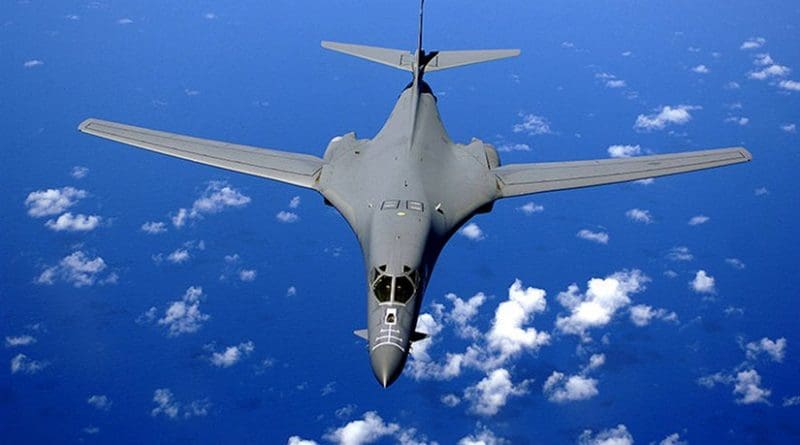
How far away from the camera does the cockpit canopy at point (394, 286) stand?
24672 millimetres

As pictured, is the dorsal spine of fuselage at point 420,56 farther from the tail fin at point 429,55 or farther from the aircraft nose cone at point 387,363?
the aircraft nose cone at point 387,363

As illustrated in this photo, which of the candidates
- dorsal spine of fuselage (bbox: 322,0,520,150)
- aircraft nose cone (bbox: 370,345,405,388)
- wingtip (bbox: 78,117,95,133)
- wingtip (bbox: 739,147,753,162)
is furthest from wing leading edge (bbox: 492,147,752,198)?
wingtip (bbox: 78,117,95,133)

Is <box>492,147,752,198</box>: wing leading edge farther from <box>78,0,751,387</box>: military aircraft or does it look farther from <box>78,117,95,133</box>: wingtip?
<box>78,117,95,133</box>: wingtip

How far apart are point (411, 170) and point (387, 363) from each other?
9.96 m

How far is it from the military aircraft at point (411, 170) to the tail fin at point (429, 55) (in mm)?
1706

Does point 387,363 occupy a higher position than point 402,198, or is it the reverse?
point 402,198

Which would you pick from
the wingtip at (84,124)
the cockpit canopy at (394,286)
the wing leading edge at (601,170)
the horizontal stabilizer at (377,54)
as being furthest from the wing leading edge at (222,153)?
the cockpit canopy at (394,286)

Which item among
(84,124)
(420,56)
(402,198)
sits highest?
(420,56)

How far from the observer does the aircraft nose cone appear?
77.2ft

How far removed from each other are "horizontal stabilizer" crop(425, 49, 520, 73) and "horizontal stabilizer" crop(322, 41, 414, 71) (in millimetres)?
1149

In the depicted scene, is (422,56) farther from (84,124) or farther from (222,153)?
(84,124)

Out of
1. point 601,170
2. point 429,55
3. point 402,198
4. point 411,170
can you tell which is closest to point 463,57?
point 429,55

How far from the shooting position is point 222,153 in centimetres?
3397

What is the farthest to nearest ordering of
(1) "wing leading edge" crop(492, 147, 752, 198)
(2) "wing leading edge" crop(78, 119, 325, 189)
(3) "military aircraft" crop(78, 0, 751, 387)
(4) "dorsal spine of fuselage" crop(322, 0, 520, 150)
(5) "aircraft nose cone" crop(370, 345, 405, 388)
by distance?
(4) "dorsal spine of fuselage" crop(322, 0, 520, 150) → (2) "wing leading edge" crop(78, 119, 325, 189) → (1) "wing leading edge" crop(492, 147, 752, 198) → (3) "military aircraft" crop(78, 0, 751, 387) → (5) "aircraft nose cone" crop(370, 345, 405, 388)
